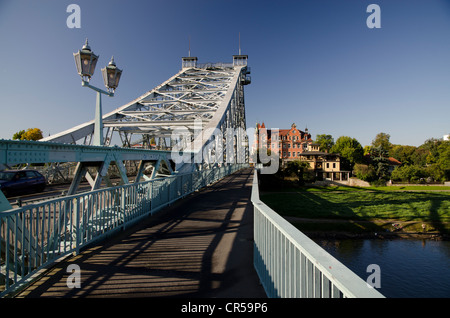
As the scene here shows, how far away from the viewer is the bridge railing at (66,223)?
2.63 metres

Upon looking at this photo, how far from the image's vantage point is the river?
545 inches

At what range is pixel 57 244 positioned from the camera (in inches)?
135

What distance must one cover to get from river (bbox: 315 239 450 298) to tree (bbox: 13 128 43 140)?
4888cm

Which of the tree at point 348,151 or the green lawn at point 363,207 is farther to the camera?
the tree at point 348,151

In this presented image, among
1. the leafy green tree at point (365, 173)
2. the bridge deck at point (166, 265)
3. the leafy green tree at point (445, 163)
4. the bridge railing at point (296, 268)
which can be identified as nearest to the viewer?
the bridge railing at point (296, 268)

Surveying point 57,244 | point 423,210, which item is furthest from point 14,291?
point 423,210

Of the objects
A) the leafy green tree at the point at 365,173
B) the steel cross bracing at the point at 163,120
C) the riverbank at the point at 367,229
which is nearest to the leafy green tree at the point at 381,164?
the leafy green tree at the point at 365,173

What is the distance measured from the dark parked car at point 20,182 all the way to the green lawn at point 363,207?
20.9 metres

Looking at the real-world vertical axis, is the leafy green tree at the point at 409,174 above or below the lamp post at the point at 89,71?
below

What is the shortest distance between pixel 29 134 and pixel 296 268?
5455cm

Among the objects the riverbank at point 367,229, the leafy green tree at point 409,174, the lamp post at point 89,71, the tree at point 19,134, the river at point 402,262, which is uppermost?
the tree at point 19,134

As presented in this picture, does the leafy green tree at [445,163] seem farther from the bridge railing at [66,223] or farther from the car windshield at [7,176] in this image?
the car windshield at [7,176]

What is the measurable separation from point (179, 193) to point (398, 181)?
52724 millimetres

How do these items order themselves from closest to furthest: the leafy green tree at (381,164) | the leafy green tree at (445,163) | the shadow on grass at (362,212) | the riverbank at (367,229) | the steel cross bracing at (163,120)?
the steel cross bracing at (163,120), the riverbank at (367,229), the shadow on grass at (362,212), the leafy green tree at (445,163), the leafy green tree at (381,164)
